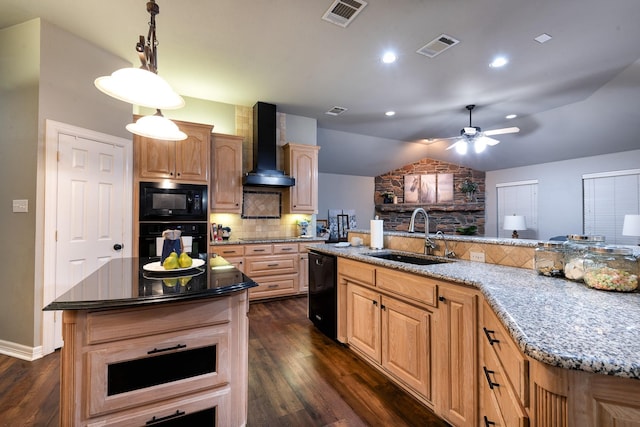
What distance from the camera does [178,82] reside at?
3.62 metres

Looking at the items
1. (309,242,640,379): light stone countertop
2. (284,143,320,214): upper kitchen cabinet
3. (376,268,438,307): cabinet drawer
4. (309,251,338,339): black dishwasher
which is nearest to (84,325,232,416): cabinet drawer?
(376,268,438,307): cabinet drawer

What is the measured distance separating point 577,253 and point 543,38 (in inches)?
92.7

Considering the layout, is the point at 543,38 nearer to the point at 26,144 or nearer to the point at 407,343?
the point at 407,343

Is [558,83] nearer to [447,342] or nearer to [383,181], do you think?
[447,342]

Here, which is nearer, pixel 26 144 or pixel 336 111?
pixel 26 144

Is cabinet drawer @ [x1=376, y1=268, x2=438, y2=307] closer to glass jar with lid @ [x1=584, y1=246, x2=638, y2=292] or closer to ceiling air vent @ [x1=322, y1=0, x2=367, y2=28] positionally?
glass jar with lid @ [x1=584, y1=246, x2=638, y2=292]

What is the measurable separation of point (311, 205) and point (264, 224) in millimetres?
839

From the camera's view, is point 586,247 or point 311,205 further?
point 311,205

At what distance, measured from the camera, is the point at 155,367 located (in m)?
1.29

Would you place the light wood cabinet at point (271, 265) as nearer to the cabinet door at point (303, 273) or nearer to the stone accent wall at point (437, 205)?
the cabinet door at point (303, 273)

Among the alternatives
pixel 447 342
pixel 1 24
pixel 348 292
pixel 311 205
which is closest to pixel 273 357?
pixel 348 292

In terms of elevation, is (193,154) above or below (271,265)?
above

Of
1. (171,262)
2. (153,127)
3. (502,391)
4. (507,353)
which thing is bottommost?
(502,391)

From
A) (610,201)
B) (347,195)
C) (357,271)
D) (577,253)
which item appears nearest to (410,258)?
(357,271)
